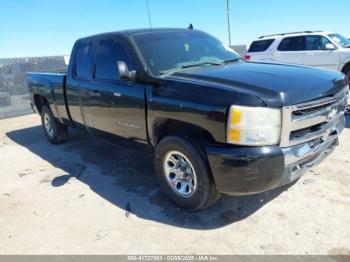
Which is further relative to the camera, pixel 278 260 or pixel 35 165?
pixel 35 165

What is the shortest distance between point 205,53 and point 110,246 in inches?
105

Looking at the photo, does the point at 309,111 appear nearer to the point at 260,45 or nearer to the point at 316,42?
the point at 316,42

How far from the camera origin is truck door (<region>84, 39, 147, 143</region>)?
3.82 meters

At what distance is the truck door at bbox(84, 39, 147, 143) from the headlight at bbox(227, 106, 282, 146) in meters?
1.26

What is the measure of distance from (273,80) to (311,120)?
0.51 meters

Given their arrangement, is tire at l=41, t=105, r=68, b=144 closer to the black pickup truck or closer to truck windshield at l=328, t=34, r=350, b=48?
the black pickup truck

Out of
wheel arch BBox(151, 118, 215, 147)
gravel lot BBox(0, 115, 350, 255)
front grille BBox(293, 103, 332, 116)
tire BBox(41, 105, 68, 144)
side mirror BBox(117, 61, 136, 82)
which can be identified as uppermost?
side mirror BBox(117, 61, 136, 82)

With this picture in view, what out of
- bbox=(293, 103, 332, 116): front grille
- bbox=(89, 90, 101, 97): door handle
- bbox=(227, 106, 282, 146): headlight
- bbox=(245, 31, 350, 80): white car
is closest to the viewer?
bbox=(227, 106, 282, 146): headlight

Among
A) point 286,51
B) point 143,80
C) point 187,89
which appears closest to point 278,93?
point 187,89

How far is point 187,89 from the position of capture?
3.16 metres

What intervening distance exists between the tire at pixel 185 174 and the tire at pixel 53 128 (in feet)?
11.4

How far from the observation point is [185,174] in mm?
3428

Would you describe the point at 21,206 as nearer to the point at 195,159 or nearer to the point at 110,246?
the point at 110,246

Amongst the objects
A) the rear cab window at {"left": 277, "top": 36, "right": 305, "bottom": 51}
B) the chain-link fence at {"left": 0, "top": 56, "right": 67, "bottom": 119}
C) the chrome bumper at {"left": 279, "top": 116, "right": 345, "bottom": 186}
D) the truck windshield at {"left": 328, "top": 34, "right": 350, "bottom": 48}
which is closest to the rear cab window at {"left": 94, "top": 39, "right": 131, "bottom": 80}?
the chrome bumper at {"left": 279, "top": 116, "right": 345, "bottom": 186}
